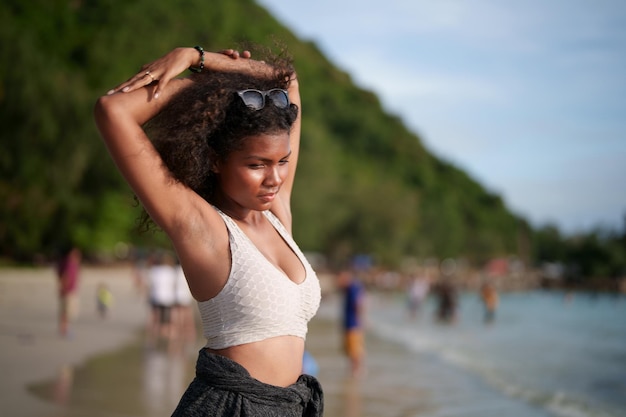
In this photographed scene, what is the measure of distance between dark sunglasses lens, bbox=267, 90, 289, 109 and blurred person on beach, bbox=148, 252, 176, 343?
39.6 feet

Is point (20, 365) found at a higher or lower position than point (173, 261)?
lower

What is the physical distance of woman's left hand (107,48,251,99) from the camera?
7.04 ft

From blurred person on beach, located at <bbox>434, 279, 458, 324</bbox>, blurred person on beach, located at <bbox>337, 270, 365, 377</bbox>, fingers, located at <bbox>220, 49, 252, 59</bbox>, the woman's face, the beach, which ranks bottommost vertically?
blurred person on beach, located at <bbox>434, 279, 458, 324</bbox>

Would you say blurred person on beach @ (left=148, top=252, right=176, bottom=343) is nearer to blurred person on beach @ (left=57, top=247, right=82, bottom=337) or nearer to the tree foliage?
the tree foliage

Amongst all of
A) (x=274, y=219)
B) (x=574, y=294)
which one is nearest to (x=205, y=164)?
(x=274, y=219)

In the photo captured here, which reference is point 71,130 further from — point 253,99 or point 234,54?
point 253,99

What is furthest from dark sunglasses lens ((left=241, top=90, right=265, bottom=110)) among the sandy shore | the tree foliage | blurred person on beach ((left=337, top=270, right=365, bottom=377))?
blurred person on beach ((left=337, top=270, right=365, bottom=377))

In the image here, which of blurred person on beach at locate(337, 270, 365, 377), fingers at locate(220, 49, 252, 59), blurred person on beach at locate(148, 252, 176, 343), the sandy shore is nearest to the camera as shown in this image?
fingers at locate(220, 49, 252, 59)

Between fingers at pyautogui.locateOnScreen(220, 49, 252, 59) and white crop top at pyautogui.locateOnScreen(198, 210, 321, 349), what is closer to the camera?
white crop top at pyautogui.locateOnScreen(198, 210, 321, 349)

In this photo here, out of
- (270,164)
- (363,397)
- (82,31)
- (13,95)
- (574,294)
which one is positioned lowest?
(574,294)

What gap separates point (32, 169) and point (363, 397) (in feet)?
64.9

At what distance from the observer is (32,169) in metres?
27.3

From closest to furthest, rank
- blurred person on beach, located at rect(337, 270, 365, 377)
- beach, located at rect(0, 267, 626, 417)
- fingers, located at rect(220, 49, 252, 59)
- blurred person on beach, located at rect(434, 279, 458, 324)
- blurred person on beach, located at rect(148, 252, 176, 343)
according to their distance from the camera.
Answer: fingers, located at rect(220, 49, 252, 59) < beach, located at rect(0, 267, 626, 417) < blurred person on beach, located at rect(337, 270, 365, 377) < blurred person on beach, located at rect(148, 252, 176, 343) < blurred person on beach, located at rect(434, 279, 458, 324)

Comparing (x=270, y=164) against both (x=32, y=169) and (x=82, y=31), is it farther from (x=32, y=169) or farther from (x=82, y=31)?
(x=82, y=31)
